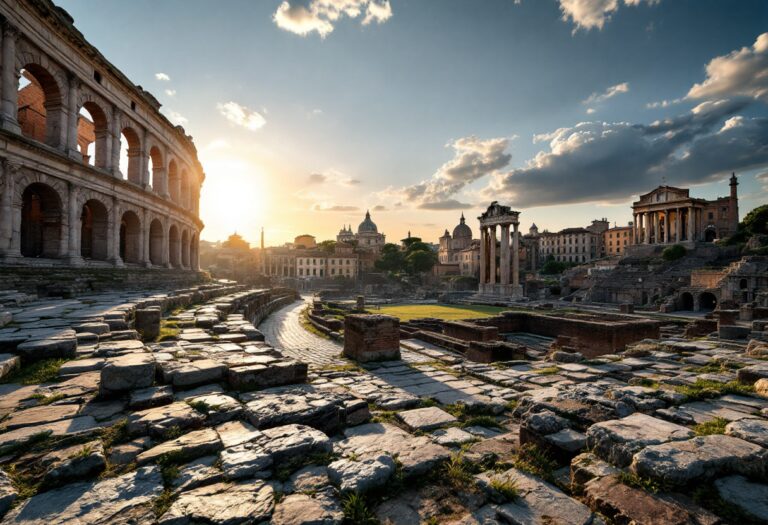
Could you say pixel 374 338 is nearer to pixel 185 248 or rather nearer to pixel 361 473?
pixel 361 473

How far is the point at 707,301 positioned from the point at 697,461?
3935cm

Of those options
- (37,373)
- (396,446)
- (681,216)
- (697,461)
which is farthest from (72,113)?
(681,216)

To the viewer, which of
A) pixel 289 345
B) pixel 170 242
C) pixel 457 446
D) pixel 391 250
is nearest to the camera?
pixel 457 446

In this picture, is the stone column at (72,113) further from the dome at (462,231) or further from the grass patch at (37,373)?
the dome at (462,231)

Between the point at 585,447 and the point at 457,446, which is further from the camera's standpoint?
the point at 457,446

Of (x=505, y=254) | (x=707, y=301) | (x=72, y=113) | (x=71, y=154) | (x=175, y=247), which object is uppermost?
(x=72, y=113)

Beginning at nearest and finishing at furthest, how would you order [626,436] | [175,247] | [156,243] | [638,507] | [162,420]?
[638,507]
[626,436]
[162,420]
[156,243]
[175,247]

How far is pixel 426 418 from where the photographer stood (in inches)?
162

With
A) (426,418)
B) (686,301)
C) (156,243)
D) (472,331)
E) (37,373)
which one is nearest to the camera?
(426,418)

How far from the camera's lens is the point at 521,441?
3510 mm

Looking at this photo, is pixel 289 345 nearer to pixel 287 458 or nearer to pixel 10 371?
pixel 10 371

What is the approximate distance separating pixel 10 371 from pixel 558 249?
108 m

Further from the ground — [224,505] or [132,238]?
[132,238]

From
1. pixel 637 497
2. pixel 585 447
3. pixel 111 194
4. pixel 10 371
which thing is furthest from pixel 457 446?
pixel 111 194
